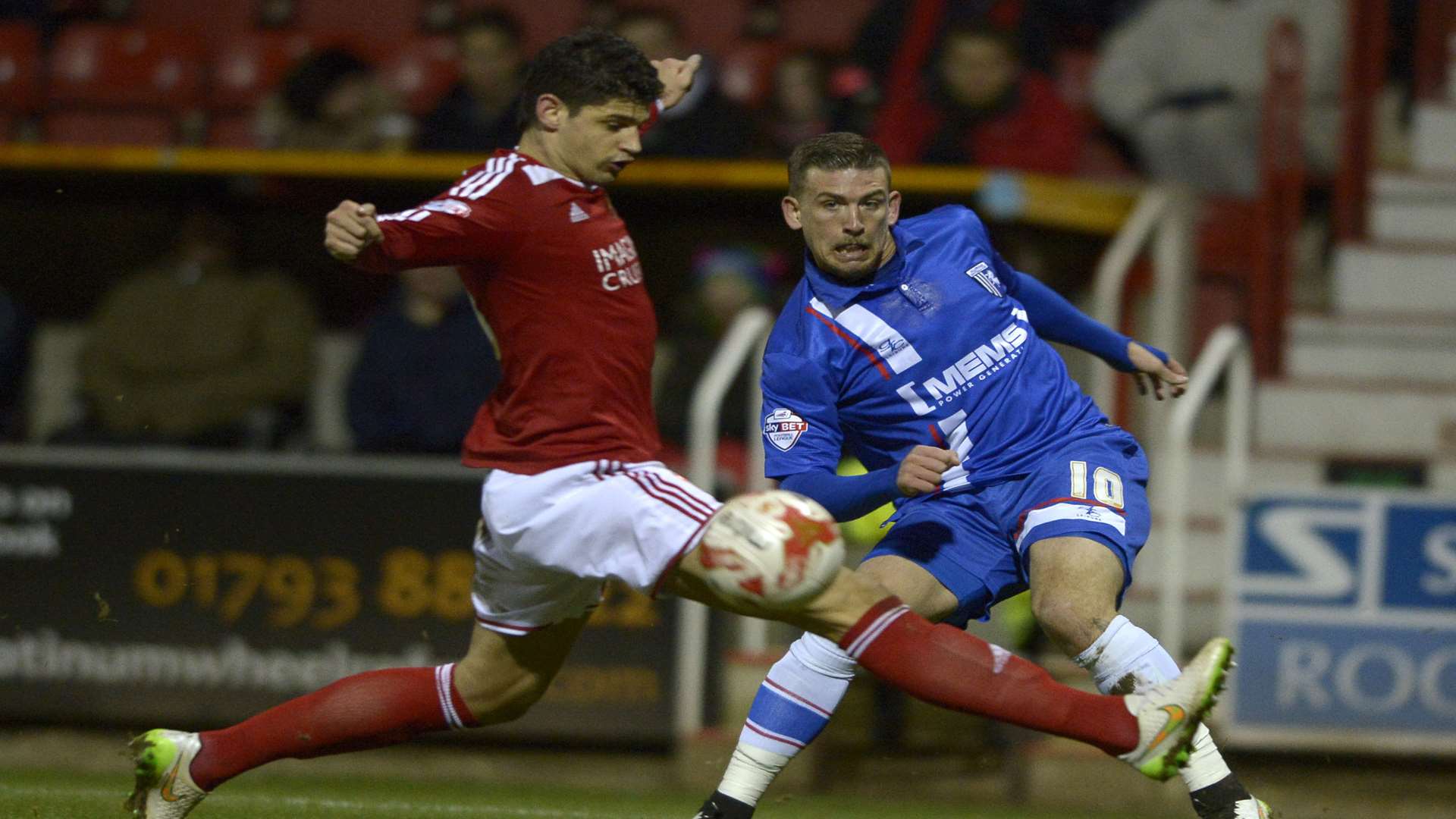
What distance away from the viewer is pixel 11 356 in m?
8.91

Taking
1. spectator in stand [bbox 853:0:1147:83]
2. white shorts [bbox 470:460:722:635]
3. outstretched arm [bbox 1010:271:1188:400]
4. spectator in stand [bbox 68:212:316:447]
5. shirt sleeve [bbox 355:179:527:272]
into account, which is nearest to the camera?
shirt sleeve [bbox 355:179:527:272]

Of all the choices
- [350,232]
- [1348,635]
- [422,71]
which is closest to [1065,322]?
[350,232]

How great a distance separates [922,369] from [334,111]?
530 centimetres

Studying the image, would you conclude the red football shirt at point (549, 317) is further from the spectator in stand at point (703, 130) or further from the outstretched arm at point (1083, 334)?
the spectator in stand at point (703, 130)

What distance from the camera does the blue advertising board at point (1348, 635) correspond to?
735cm

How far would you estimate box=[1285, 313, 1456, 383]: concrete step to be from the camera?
28.9ft

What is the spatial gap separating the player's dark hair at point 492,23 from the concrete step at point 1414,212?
4189 millimetres

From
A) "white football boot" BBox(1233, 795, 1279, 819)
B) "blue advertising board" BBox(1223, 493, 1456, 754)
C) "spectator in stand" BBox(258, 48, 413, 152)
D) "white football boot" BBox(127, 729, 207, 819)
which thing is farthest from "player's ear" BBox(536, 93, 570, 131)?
"spectator in stand" BBox(258, 48, 413, 152)

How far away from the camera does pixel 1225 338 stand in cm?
768

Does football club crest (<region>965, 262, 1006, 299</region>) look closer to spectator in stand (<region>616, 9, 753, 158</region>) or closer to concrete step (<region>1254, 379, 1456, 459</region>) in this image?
spectator in stand (<region>616, 9, 753, 158</region>)

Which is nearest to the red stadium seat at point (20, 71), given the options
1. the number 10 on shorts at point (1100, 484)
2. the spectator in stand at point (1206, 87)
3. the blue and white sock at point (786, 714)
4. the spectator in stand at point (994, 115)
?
the spectator in stand at point (994, 115)

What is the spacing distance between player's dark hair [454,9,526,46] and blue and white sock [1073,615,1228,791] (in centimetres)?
568

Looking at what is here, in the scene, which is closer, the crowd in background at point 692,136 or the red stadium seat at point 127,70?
the crowd in background at point 692,136

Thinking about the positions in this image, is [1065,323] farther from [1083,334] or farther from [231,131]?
[231,131]
